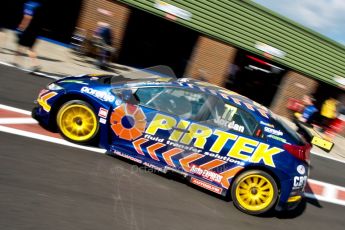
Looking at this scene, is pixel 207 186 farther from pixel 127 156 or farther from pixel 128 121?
pixel 128 121

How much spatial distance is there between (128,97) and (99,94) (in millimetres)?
470

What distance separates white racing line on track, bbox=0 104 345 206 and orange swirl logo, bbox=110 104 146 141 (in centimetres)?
69

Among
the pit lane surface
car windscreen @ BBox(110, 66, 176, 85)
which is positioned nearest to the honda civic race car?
car windscreen @ BBox(110, 66, 176, 85)

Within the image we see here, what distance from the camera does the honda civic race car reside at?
6176 mm

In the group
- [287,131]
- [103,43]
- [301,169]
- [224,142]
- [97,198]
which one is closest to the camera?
[97,198]

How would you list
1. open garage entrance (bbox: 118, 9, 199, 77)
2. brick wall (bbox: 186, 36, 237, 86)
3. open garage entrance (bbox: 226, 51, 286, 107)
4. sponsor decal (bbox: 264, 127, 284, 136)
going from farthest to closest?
open garage entrance (bbox: 118, 9, 199, 77)
open garage entrance (bbox: 226, 51, 286, 107)
brick wall (bbox: 186, 36, 237, 86)
sponsor decal (bbox: 264, 127, 284, 136)

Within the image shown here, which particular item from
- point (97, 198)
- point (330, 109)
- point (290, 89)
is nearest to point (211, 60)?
point (290, 89)

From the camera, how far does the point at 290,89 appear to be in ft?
59.6

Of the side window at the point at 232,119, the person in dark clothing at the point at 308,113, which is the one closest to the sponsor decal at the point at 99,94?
the side window at the point at 232,119

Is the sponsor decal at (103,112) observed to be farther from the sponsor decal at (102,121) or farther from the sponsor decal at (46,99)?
the sponsor decal at (46,99)

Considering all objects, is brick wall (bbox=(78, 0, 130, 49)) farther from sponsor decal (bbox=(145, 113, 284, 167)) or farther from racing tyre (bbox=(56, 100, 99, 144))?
sponsor decal (bbox=(145, 113, 284, 167))

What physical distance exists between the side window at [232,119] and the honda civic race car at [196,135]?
0.02 metres

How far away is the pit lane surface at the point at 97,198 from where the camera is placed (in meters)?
4.70

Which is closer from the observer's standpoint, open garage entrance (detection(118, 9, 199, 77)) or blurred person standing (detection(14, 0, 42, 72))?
blurred person standing (detection(14, 0, 42, 72))
